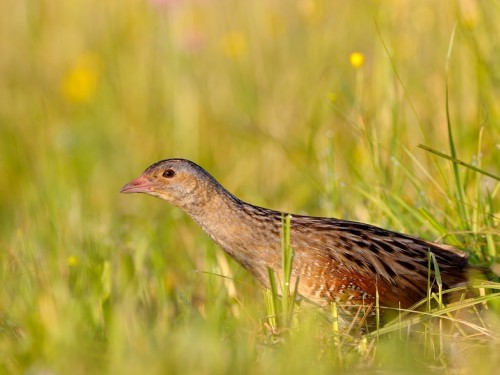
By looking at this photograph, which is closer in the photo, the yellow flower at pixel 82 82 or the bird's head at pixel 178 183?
the bird's head at pixel 178 183

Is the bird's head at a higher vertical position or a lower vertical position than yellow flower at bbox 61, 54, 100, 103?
lower

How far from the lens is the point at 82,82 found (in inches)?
368

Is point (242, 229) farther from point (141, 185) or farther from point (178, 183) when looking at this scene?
point (141, 185)

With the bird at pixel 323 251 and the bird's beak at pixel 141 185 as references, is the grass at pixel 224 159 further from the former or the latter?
the bird's beak at pixel 141 185

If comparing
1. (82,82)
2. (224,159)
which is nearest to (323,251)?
(224,159)

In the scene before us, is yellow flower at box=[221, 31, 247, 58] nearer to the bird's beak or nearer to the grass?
the grass

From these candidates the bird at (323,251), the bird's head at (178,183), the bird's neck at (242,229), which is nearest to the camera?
the bird at (323,251)

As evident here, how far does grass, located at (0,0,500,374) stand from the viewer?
4.02 meters

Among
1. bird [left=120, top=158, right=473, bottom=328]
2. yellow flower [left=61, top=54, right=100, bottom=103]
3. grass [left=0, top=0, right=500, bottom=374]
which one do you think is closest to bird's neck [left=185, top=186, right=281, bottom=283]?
bird [left=120, top=158, right=473, bottom=328]

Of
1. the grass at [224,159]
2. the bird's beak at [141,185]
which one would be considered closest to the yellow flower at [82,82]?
the grass at [224,159]

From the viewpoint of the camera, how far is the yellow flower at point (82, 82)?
9336mm

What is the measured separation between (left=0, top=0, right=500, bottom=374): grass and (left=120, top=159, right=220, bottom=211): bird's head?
43cm

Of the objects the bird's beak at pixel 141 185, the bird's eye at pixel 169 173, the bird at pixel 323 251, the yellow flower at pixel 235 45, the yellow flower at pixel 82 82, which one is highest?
the yellow flower at pixel 235 45

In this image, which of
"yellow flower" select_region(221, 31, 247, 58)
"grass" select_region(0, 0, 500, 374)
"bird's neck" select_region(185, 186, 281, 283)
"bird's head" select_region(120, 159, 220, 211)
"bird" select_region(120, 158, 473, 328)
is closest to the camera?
"grass" select_region(0, 0, 500, 374)
